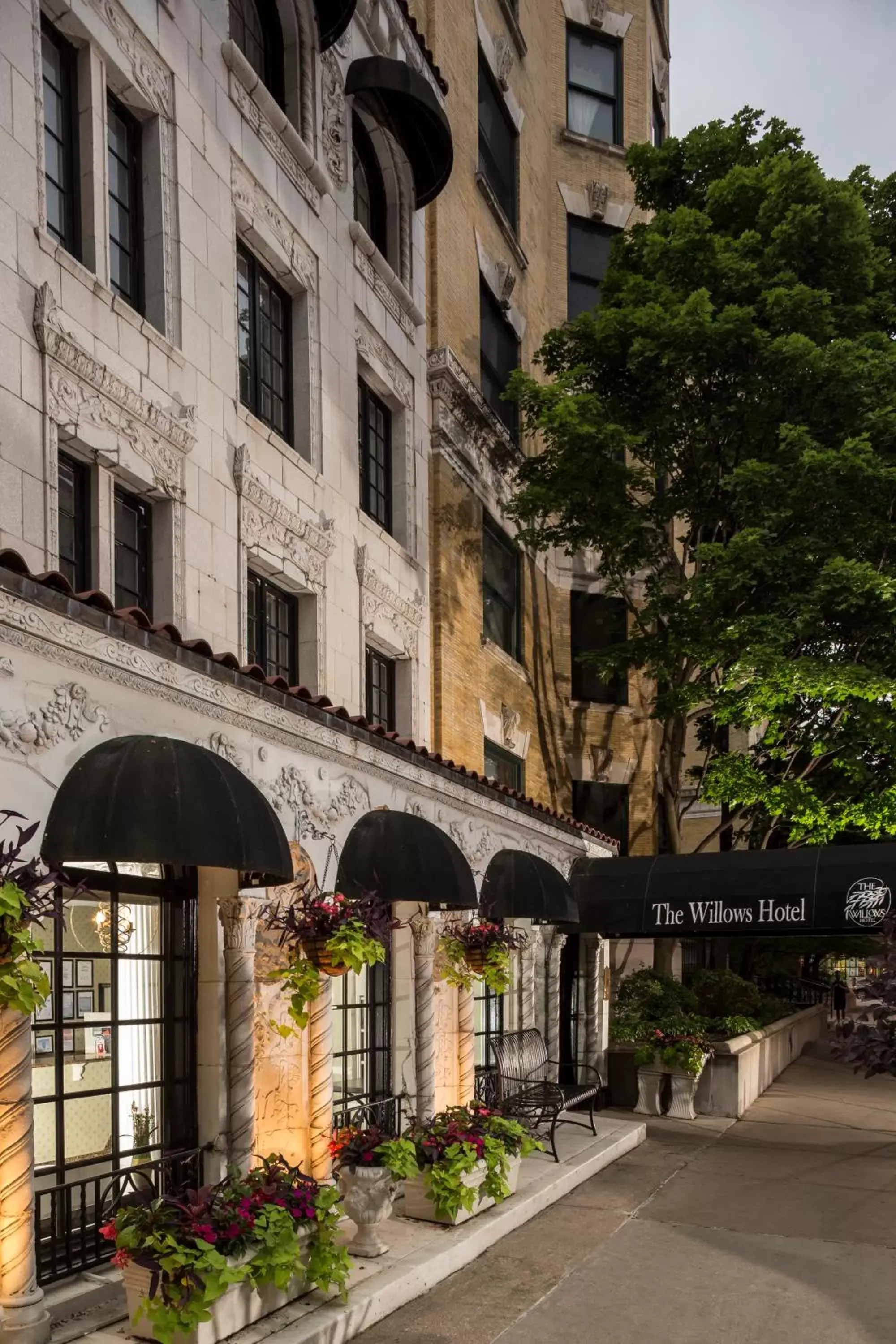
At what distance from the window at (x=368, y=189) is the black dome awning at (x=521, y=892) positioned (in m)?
8.72

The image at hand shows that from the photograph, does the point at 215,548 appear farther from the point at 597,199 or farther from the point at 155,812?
the point at 597,199

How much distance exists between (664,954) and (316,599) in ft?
35.3

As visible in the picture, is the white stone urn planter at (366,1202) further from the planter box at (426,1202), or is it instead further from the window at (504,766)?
the window at (504,766)

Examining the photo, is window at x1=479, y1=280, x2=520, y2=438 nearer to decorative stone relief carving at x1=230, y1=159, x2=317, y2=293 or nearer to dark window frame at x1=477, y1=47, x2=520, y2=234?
dark window frame at x1=477, y1=47, x2=520, y2=234

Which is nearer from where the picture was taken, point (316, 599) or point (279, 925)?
point (279, 925)

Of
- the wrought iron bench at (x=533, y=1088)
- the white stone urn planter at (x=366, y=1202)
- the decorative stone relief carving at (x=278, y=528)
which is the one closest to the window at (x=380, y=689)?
the decorative stone relief carving at (x=278, y=528)

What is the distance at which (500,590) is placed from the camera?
22438 millimetres

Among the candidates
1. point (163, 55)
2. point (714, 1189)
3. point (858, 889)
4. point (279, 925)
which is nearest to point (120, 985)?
point (279, 925)

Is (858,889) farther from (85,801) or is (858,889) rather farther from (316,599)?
(85,801)

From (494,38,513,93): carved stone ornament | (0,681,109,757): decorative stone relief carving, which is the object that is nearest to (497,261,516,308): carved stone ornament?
(494,38,513,93): carved stone ornament

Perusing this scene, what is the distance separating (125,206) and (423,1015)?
812cm

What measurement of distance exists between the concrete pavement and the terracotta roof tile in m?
4.38

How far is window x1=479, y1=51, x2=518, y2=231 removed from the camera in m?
22.1

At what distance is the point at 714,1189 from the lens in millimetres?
12695
